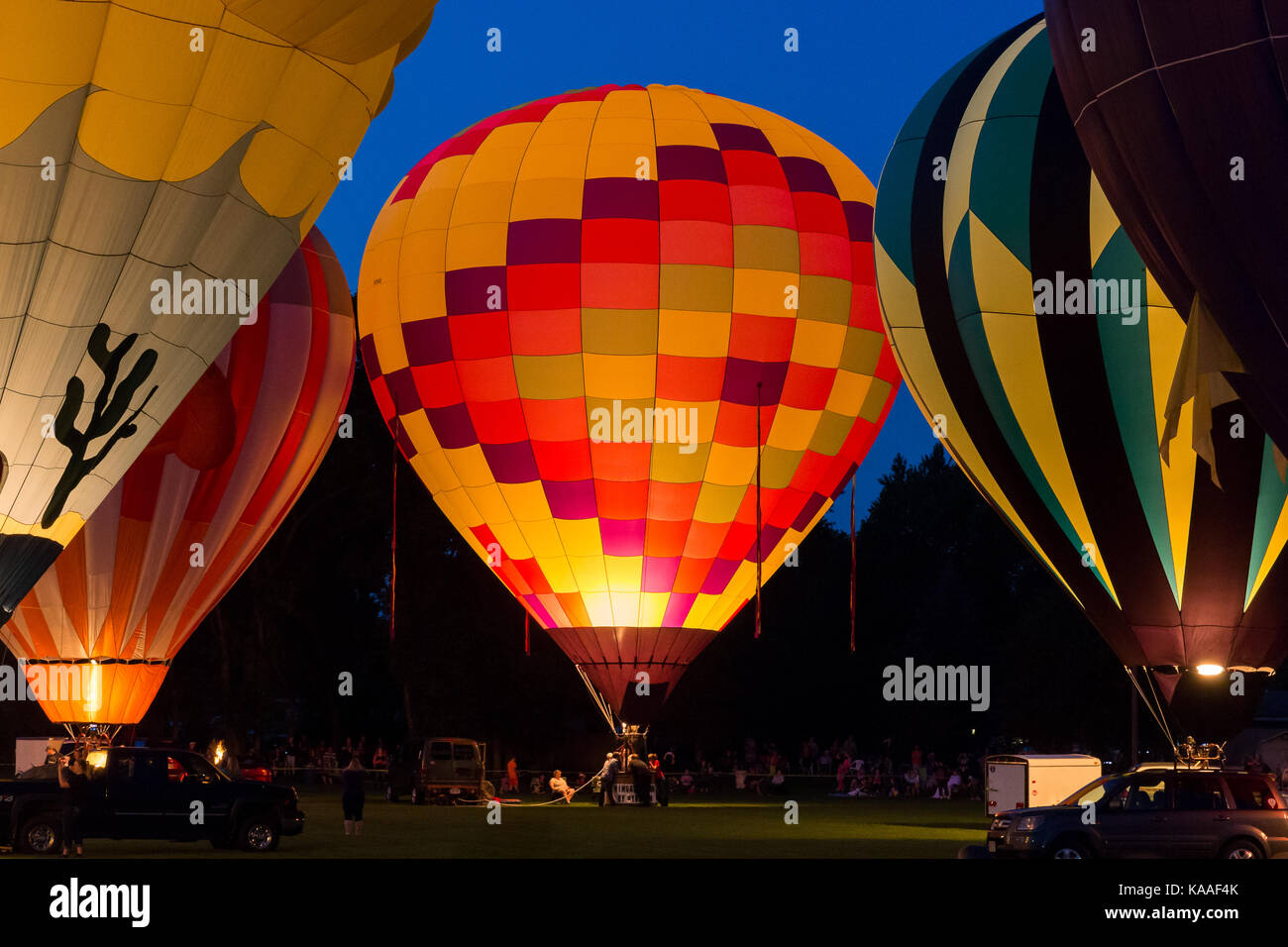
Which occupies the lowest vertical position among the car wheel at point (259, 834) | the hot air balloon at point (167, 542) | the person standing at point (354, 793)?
the car wheel at point (259, 834)

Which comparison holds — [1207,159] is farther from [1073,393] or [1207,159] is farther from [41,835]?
[41,835]

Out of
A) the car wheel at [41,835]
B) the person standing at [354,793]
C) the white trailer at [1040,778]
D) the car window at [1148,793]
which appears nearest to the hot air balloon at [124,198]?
the car wheel at [41,835]

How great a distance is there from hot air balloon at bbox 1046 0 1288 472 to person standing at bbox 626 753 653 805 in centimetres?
1368

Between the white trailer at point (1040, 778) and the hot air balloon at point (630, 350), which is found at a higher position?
the hot air balloon at point (630, 350)

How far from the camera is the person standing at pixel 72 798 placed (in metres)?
17.6

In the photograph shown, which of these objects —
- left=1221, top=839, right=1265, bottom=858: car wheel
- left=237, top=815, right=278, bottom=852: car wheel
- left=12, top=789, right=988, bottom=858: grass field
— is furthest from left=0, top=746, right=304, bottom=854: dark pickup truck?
left=1221, top=839, right=1265, bottom=858: car wheel

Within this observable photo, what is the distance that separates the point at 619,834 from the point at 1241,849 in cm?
700

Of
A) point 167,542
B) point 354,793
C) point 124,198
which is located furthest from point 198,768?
point 124,198

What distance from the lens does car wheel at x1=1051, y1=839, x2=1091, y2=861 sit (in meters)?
15.7

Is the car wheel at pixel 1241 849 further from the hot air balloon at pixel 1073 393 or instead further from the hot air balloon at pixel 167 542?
the hot air balloon at pixel 167 542

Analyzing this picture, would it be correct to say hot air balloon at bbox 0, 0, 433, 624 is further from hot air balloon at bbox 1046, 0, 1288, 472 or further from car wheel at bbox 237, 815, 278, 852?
car wheel at bbox 237, 815, 278, 852

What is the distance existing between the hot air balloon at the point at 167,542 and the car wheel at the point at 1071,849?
1208 centimetres

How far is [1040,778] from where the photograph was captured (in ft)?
74.7

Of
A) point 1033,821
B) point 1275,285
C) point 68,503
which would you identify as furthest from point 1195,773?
point 68,503
